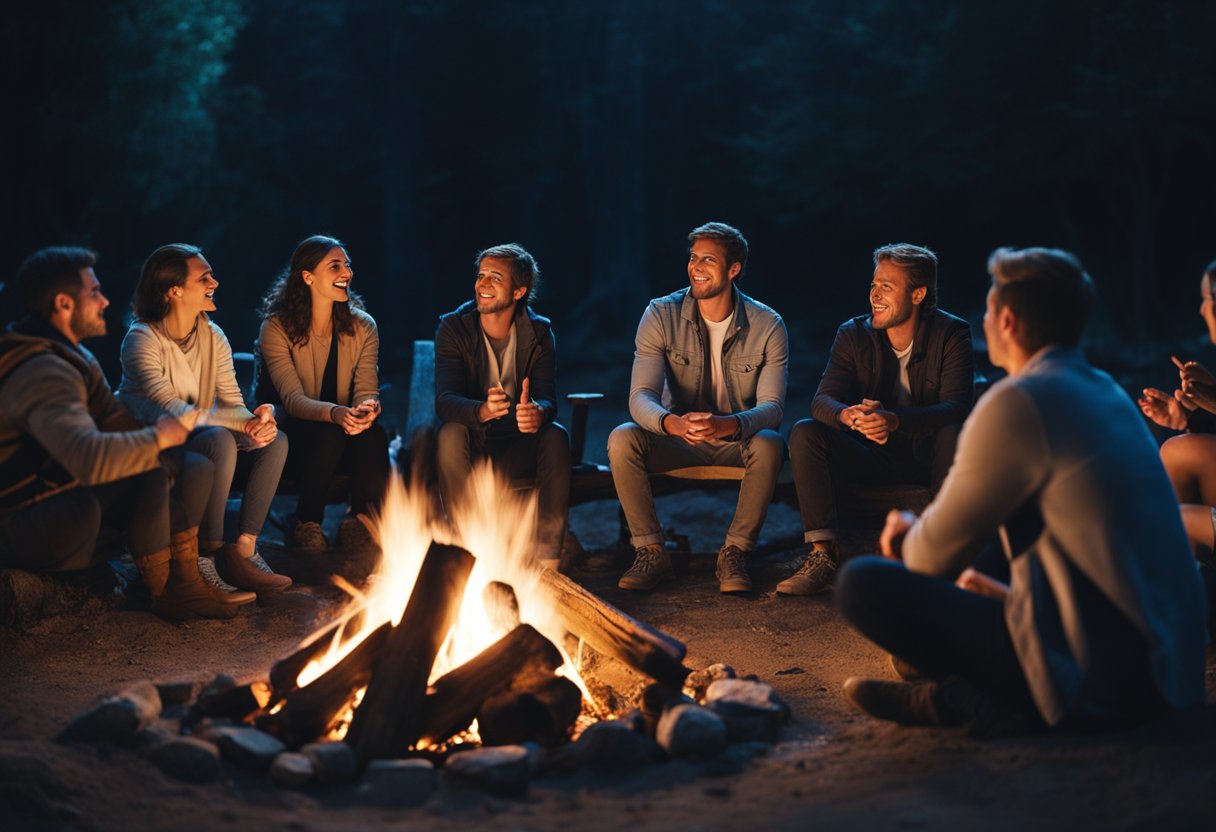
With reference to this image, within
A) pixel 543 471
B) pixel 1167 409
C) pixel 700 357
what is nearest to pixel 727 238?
pixel 700 357

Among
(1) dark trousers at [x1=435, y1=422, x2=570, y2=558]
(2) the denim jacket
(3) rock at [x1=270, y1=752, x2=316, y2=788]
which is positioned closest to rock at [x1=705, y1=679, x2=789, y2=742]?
(3) rock at [x1=270, y1=752, x2=316, y2=788]

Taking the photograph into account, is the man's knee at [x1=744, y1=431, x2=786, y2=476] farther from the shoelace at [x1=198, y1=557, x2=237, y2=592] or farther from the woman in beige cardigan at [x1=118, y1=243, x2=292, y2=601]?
the shoelace at [x1=198, y1=557, x2=237, y2=592]

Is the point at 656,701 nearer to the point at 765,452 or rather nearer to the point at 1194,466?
the point at 765,452

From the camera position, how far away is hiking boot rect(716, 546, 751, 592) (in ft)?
18.7

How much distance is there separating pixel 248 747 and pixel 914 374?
3.69m

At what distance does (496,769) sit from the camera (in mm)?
3463

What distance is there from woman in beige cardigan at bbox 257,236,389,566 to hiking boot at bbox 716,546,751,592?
5.92 ft

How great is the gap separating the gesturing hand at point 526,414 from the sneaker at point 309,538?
125 cm

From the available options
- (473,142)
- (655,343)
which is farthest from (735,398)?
(473,142)

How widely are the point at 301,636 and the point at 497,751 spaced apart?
5.92ft

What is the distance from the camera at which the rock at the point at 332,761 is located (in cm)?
351

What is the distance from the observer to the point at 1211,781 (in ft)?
9.64

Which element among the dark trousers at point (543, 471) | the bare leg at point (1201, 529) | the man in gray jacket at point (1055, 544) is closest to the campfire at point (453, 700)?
→ the man in gray jacket at point (1055, 544)

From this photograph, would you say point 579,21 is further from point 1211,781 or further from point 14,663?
point 1211,781
